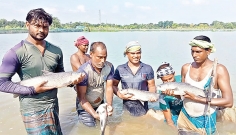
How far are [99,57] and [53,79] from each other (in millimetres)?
1163

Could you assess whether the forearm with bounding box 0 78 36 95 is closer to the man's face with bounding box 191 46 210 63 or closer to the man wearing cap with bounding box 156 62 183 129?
the man's face with bounding box 191 46 210 63

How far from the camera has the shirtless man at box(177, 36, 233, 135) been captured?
12.3 feet

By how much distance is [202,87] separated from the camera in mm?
3920

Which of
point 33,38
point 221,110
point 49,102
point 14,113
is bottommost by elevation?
point 14,113

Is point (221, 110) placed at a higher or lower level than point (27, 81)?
lower

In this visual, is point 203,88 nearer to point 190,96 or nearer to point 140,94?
point 190,96

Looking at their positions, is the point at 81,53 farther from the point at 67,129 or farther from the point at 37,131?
the point at 37,131

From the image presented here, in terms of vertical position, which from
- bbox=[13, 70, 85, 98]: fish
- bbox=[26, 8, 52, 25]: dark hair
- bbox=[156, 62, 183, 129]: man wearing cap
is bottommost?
bbox=[156, 62, 183, 129]: man wearing cap

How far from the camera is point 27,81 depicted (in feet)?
10.3

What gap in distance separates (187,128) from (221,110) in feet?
6.26

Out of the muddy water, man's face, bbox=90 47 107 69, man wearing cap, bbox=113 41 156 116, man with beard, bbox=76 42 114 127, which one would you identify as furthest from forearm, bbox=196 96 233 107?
man's face, bbox=90 47 107 69

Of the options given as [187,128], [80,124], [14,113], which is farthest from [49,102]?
[14,113]

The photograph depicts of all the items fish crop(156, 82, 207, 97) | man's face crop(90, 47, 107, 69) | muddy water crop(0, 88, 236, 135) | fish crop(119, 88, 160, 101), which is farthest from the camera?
muddy water crop(0, 88, 236, 135)

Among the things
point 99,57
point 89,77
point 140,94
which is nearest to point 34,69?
point 99,57
